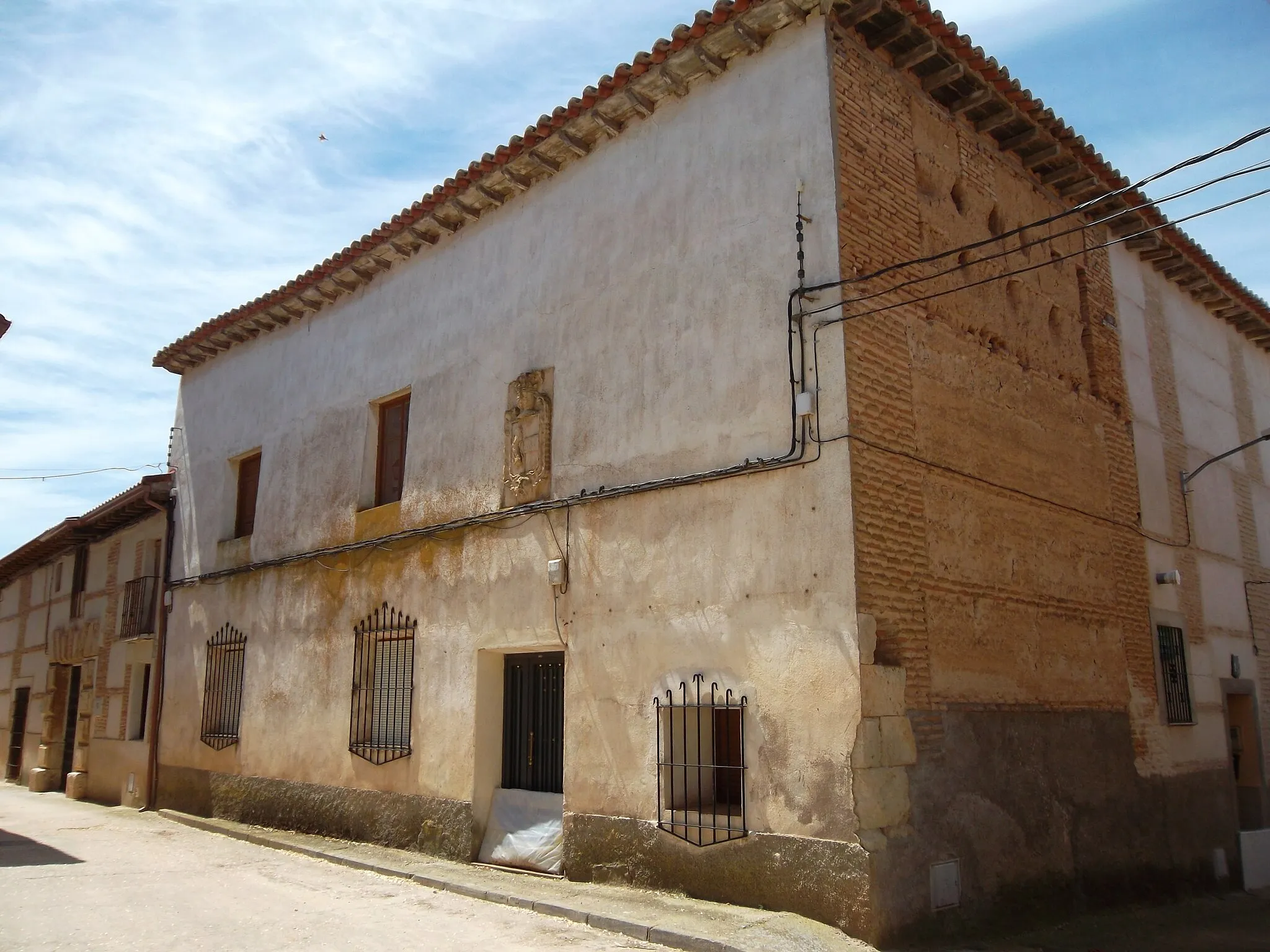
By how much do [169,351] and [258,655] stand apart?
202 inches

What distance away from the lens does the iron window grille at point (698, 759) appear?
6906 mm

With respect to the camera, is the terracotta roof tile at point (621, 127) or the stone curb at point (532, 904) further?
the terracotta roof tile at point (621, 127)

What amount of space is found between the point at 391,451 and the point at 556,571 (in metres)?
3.49

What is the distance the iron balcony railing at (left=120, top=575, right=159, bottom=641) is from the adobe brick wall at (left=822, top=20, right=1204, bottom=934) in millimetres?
10968

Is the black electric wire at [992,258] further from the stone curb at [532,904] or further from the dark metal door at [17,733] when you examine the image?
the dark metal door at [17,733]

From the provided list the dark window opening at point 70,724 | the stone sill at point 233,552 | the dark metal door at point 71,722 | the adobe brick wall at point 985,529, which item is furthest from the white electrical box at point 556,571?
the dark metal door at point 71,722

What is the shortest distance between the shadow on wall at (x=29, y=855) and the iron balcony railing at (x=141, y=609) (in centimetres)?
381

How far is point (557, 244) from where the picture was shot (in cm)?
920

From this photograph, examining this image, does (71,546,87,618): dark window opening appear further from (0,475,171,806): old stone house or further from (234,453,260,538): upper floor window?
(234,453,260,538): upper floor window

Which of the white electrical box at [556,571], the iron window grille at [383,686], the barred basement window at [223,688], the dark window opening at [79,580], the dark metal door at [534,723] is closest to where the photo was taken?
the white electrical box at [556,571]

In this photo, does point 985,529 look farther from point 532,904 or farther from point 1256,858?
point 1256,858

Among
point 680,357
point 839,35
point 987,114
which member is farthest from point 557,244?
point 987,114

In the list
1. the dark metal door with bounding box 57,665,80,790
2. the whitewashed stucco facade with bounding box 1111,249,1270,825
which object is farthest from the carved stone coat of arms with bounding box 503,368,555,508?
the dark metal door with bounding box 57,665,80,790

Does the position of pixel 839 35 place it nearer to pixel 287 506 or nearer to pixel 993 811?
pixel 993 811
